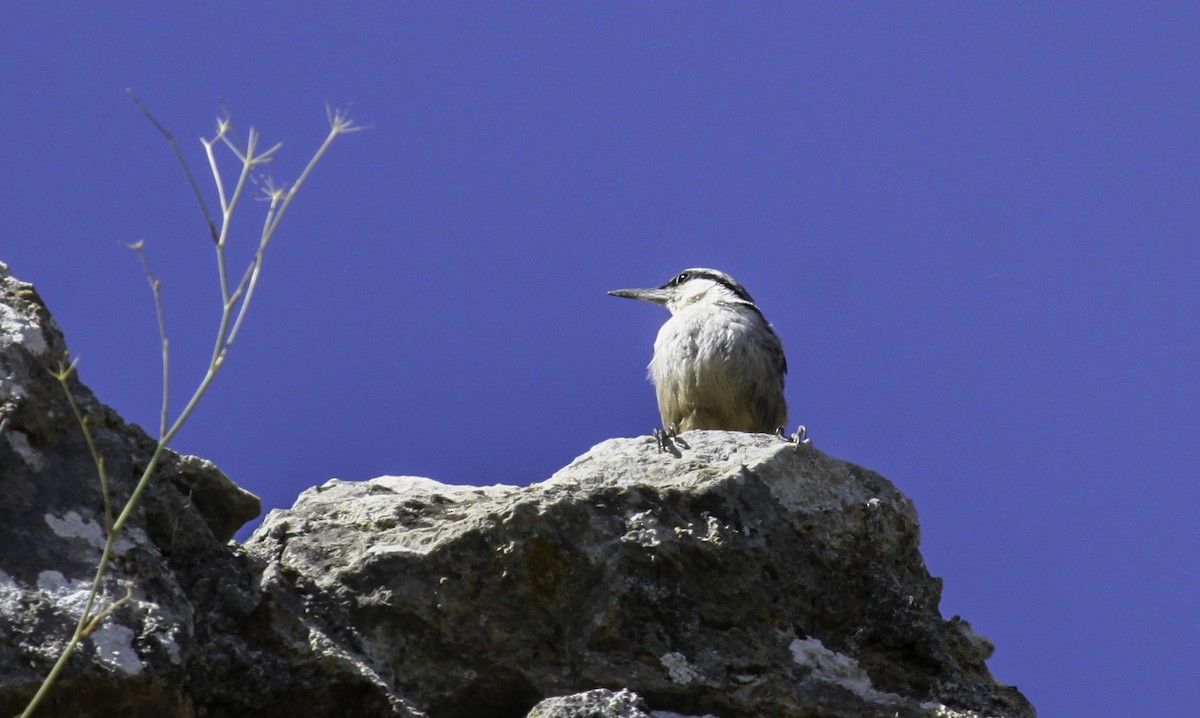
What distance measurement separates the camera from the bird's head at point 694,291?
9664 millimetres

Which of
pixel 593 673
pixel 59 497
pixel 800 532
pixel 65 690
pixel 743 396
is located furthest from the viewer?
pixel 743 396

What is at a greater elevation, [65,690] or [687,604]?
[687,604]

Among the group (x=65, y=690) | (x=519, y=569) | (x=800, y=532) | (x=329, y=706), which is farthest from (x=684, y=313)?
(x=65, y=690)

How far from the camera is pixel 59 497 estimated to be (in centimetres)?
367

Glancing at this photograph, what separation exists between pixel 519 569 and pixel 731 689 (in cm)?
72

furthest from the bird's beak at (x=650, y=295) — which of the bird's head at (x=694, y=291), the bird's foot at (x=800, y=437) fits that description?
the bird's foot at (x=800, y=437)

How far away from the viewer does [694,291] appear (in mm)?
10008

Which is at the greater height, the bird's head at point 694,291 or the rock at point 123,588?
the bird's head at point 694,291

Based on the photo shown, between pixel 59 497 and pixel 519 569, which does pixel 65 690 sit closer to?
pixel 59 497

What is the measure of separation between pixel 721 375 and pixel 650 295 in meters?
2.06

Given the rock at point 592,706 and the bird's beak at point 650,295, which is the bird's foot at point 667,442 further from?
the bird's beak at point 650,295

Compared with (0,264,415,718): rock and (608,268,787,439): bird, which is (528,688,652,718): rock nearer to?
(0,264,415,718): rock

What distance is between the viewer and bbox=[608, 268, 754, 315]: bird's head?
31.7 feet

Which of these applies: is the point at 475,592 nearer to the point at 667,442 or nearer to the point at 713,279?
the point at 667,442
